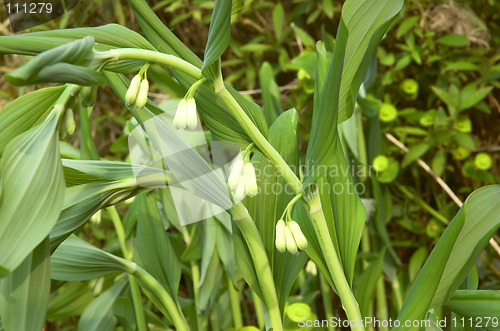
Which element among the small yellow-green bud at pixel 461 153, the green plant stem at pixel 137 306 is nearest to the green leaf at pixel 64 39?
the green plant stem at pixel 137 306

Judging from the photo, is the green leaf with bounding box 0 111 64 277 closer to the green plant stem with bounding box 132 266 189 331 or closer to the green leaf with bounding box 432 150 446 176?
the green plant stem with bounding box 132 266 189 331

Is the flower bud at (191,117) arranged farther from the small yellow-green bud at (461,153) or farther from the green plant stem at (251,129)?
the small yellow-green bud at (461,153)

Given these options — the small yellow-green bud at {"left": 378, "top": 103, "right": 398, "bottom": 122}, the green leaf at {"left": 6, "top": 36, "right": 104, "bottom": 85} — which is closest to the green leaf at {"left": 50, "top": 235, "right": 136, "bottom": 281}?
the green leaf at {"left": 6, "top": 36, "right": 104, "bottom": 85}

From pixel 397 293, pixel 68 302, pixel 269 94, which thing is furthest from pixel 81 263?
pixel 397 293

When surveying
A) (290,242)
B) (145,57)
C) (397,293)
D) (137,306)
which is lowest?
(397,293)

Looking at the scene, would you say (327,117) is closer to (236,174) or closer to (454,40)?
(236,174)
